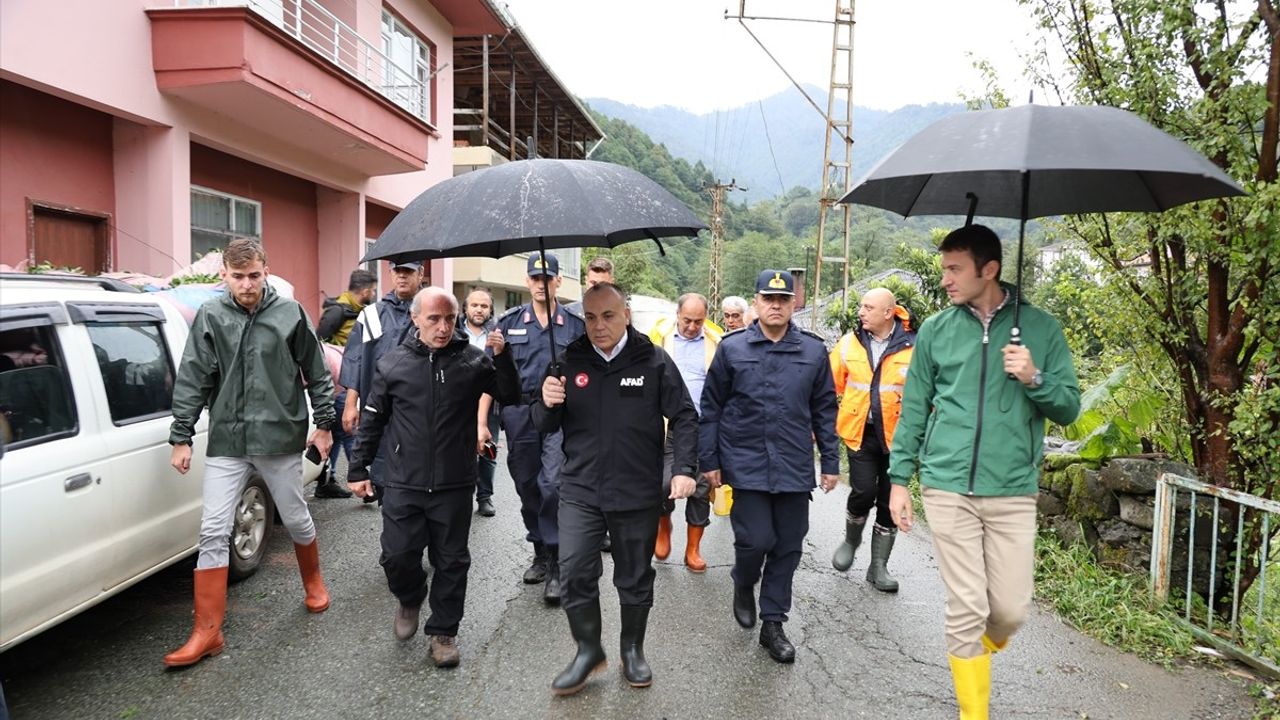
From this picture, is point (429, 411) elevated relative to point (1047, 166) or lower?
lower

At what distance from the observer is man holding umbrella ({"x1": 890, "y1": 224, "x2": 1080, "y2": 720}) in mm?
2990

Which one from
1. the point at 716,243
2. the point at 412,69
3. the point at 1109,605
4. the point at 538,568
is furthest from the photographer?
the point at 716,243

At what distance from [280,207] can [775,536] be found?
10.6m

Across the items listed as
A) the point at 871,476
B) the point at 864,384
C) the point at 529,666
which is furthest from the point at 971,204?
the point at 529,666

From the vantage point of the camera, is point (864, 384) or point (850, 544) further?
point (850, 544)

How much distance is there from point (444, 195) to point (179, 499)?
91.9 inches

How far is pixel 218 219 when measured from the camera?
10.3 m

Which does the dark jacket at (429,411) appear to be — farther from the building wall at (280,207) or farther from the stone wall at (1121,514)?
the building wall at (280,207)

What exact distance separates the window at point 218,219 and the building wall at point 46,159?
4.03ft

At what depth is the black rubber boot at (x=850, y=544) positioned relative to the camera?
5.21 meters

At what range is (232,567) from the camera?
15.1 feet

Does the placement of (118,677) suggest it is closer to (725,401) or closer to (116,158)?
(725,401)

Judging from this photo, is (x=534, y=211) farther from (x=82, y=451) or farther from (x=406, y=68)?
(x=406, y=68)

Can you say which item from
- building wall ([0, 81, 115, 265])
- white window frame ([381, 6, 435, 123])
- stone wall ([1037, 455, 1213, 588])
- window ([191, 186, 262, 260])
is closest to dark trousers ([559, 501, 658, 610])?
stone wall ([1037, 455, 1213, 588])
